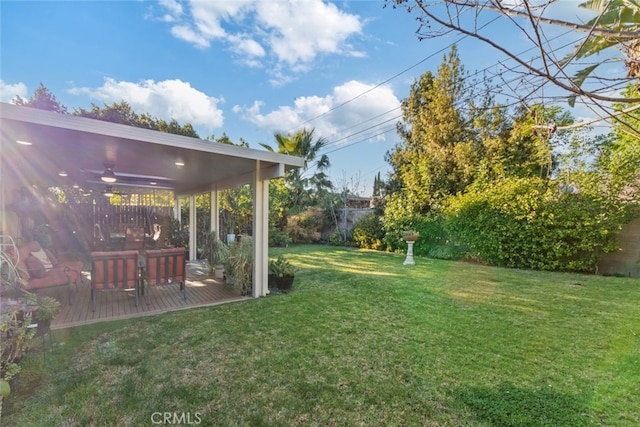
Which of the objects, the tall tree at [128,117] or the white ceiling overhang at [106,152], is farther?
the tall tree at [128,117]

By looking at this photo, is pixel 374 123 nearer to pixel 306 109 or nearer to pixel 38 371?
pixel 306 109

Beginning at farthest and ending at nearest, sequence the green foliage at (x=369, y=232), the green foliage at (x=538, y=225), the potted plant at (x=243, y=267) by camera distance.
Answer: the green foliage at (x=369, y=232) → the green foliage at (x=538, y=225) → the potted plant at (x=243, y=267)

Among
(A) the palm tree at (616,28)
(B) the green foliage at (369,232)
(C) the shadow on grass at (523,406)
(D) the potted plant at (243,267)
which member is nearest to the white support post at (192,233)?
(D) the potted plant at (243,267)

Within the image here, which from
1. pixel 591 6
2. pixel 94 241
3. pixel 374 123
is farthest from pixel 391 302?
pixel 374 123

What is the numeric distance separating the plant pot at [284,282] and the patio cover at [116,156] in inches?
15.3

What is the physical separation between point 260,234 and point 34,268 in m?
3.08

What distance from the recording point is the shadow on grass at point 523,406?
201 centimetres

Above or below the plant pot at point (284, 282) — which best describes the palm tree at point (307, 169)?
above

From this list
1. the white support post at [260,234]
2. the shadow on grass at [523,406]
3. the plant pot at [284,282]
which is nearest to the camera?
the shadow on grass at [523,406]

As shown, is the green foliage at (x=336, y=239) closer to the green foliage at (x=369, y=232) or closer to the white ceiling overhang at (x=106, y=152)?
the green foliage at (x=369, y=232)

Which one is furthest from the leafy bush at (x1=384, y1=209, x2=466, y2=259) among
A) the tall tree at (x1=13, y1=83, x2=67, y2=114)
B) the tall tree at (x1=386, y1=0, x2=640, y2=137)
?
the tall tree at (x1=13, y1=83, x2=67, y2=114)

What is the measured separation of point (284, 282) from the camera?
5.39 metres

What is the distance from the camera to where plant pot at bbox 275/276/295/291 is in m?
5.37

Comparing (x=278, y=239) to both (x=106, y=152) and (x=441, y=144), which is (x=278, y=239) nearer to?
(x=441, y=144)
